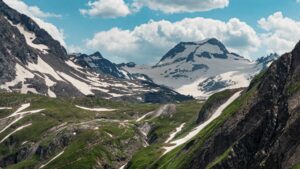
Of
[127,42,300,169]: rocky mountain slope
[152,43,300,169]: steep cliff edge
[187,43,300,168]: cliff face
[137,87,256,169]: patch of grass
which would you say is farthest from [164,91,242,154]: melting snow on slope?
[187,43,300,168]: cliff face

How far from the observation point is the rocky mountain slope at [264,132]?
79.9 meters

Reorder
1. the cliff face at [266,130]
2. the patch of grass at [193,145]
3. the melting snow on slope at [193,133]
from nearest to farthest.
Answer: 1. the cliff face at [266,130]
2. the patch of grass at [193,145]
3. the melting snow on slope at [193,133]

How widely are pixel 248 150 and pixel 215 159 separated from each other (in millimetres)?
13071

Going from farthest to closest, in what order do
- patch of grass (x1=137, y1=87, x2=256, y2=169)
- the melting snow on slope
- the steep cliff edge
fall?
1. the melting snow on slope
2. patch of grass (x1=137, y1=87, x2=256, y2=169)
3. the steep cliff edge

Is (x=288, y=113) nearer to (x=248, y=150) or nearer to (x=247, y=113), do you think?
(x=248, y=150)

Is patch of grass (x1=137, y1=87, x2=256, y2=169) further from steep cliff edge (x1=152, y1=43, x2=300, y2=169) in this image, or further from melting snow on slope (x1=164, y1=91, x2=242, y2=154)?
melting snow on slope (x1=164, y1=91, x2=242, y2=154)

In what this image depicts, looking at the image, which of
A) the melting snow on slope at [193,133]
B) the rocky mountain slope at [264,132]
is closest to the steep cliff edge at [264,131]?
the rocky mountain slope at [264,132]

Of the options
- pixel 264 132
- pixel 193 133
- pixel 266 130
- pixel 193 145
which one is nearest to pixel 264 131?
pixel 264 132

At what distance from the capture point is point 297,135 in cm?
7831

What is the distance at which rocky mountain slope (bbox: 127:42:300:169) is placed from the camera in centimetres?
7988

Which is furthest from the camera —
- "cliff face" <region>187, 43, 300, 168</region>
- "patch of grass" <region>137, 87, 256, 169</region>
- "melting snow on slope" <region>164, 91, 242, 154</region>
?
"melting snow on slope" <region>164, 91, 242, 154</region>

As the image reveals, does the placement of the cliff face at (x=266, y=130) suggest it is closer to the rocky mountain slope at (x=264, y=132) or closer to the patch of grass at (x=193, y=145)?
the rocky mountain slope at (x=264, y=132)

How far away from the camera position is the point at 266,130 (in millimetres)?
93312

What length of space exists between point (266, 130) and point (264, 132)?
0.56m
